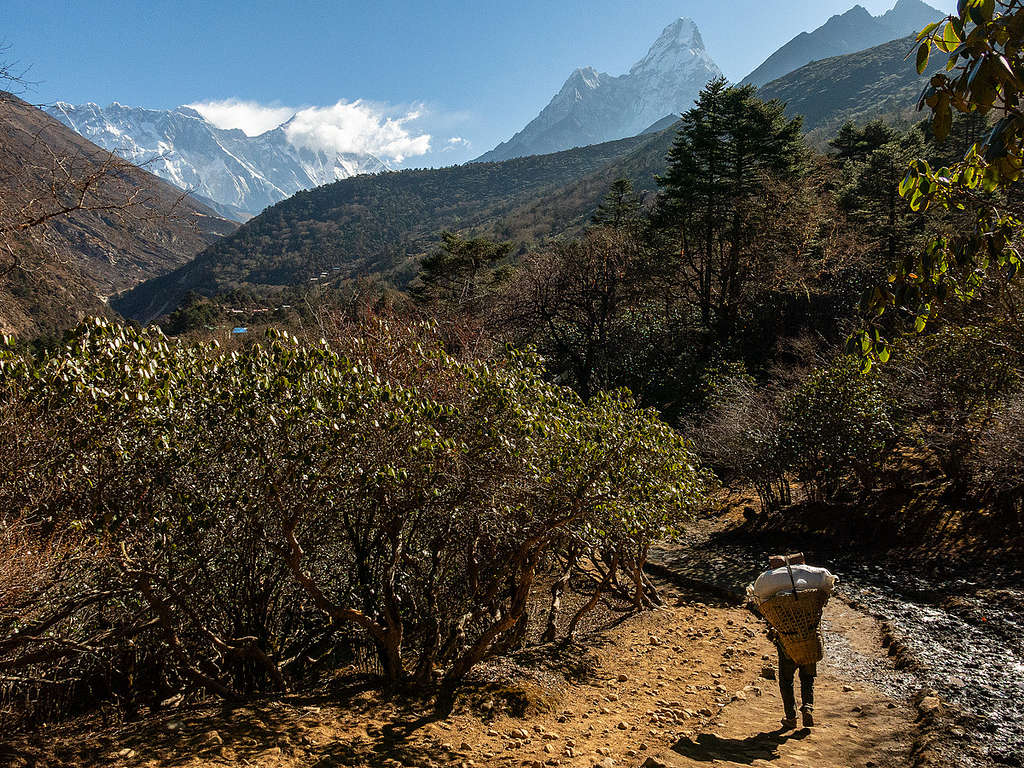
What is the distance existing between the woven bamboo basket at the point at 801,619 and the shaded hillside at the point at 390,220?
72.5 meters

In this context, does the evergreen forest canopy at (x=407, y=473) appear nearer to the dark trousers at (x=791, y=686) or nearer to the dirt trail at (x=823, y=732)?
the dark trousers at (x=791, y=686)

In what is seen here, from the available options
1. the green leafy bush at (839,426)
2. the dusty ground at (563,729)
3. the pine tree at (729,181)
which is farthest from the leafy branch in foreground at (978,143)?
the pine tree at (729,181)

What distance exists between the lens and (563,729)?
571 centimetres

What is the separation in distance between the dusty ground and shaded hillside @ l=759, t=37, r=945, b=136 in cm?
12184

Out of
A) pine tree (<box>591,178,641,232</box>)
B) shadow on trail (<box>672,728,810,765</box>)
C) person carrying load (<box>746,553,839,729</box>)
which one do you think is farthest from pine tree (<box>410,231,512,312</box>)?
shadow on trail (<box>672,728,810,765</box>)

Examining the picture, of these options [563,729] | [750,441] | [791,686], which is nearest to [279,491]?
[563,729]

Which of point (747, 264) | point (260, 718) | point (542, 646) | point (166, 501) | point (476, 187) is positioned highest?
point (476, 187)

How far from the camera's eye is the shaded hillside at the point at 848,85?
4500 inches

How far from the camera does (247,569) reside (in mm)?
6371

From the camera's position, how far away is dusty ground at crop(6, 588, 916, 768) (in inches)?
181

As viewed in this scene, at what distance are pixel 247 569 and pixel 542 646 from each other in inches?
177

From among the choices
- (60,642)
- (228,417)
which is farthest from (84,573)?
(228,417)

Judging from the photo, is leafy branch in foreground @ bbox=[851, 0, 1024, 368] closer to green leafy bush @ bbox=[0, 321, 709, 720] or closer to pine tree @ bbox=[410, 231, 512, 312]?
green leafy bush @ bbox=[0, 321, 709, 720]

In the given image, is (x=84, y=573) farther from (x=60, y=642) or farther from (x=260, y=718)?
(x=260, y=718)
